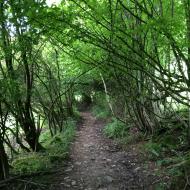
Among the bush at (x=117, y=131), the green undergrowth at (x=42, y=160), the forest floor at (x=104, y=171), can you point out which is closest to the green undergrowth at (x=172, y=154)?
the forest floor at (x=104, y=171)

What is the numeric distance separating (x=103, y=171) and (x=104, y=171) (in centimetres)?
2

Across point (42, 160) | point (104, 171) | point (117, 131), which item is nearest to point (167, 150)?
point (104, 171)

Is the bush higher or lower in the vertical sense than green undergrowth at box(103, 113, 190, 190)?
higher

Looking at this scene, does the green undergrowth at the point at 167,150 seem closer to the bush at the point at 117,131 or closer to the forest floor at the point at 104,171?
the bush at the point at 117,131

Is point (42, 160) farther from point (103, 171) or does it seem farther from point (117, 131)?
point (117, 131)

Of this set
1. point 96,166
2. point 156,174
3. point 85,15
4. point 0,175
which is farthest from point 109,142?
point 85,15

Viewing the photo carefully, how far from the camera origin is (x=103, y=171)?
6.50 m

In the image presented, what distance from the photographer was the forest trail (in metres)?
5.66

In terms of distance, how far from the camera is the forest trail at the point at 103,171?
5.66 meters

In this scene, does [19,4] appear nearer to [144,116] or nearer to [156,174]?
[156,174]

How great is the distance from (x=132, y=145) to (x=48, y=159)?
8.96ft

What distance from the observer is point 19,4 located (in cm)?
419

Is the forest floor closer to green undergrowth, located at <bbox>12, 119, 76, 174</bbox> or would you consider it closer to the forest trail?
the forest trail

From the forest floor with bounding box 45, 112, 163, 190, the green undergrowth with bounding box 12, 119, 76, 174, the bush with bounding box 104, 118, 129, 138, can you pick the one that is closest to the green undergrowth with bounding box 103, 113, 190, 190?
the bush with bounding box 104, 118, 129, 138
